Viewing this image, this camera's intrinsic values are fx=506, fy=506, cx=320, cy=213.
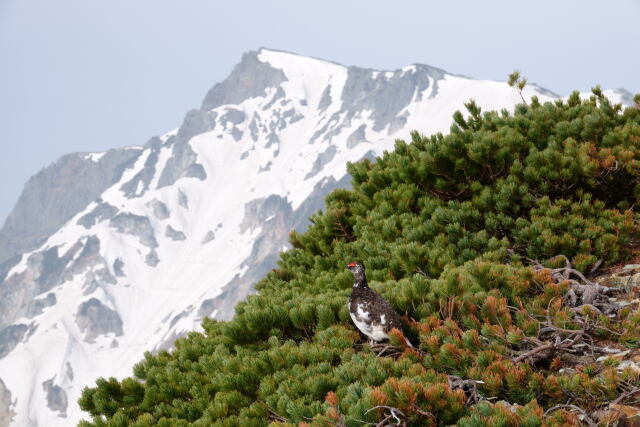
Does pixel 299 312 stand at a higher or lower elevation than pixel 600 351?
higher

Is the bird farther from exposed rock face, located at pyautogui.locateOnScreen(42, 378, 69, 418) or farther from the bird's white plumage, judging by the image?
exposed rock face, located at pyautogui.locateOnScreen(42, 378, 69, 418)

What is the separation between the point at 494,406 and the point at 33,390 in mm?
227258

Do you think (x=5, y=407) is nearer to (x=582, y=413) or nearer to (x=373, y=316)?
(x=373, y=316)

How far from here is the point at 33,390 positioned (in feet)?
630

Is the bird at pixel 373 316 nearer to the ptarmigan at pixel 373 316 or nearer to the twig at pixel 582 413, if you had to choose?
the ptarmigan at pixel 373 316

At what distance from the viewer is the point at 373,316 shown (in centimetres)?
579

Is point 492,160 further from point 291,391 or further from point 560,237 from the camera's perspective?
point 291,391

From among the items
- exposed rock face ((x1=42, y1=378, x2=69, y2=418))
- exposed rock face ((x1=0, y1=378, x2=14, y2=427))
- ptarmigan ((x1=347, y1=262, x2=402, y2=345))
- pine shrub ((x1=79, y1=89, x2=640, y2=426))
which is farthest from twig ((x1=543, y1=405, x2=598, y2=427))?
exposed rock face ((x1=0, y1=378, x2=14, y2=427))

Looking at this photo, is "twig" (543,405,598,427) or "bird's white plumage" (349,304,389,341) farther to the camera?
"bird's white plumage" (349,304,389,341)

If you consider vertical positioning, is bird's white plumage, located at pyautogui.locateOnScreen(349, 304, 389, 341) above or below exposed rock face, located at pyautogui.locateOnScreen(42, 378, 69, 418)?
above

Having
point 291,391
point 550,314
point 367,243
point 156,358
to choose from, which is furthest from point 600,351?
point 156,358

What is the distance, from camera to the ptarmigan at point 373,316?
5.75 meters

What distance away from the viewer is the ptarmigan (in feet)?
18.9

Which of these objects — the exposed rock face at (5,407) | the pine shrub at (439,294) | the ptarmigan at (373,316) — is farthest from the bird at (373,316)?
the exposed rock face at (5,407)
